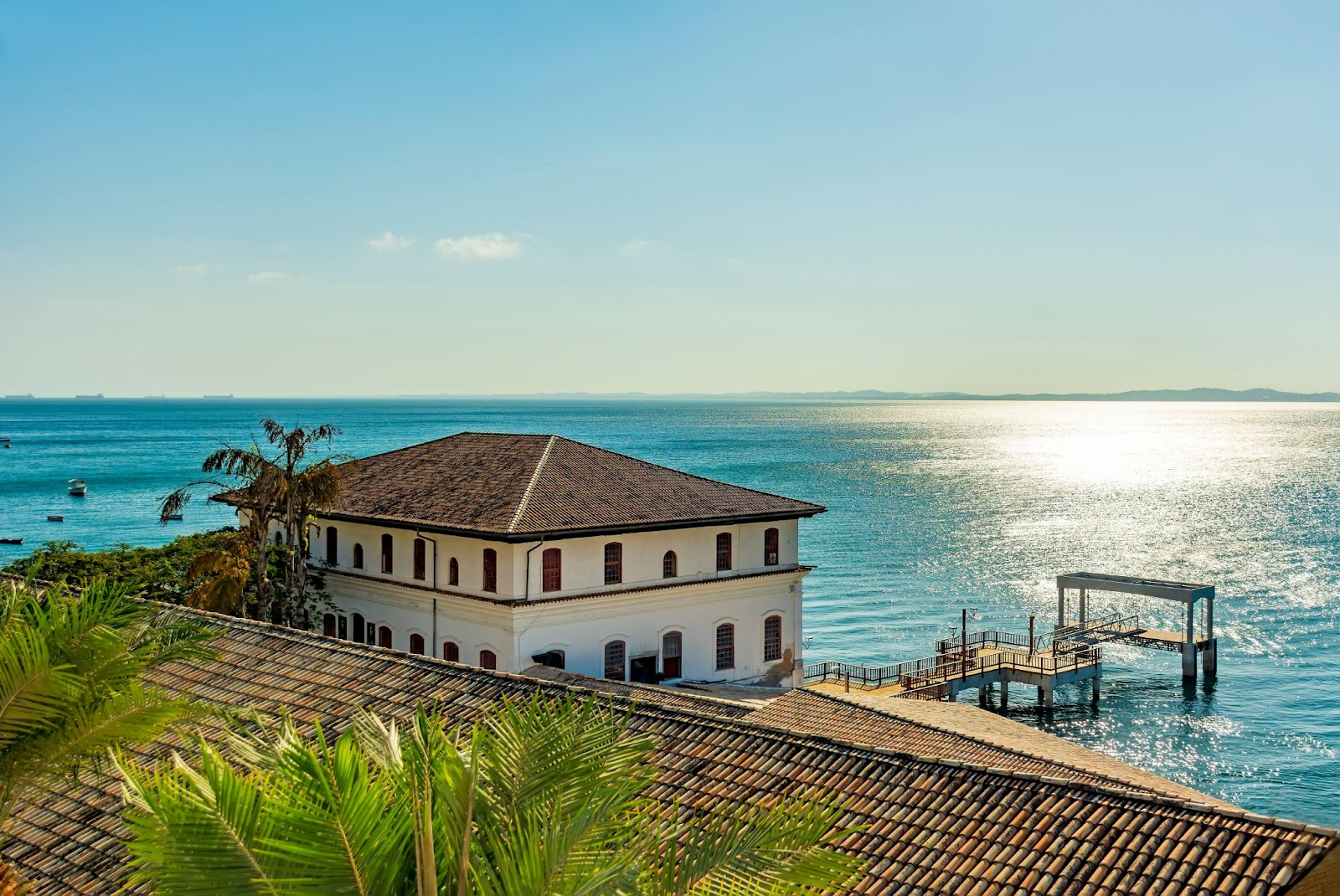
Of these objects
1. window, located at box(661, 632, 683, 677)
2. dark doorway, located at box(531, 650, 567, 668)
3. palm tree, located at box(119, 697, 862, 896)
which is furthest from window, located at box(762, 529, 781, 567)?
palm tree, located at box(119, 697, 862, 896)

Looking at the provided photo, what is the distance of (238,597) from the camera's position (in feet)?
123

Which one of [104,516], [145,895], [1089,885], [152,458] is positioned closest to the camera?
[1089,885]

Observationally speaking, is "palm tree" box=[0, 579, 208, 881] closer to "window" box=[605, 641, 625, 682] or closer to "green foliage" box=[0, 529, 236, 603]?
"green foliage" box=[0, 529, 236, 603]

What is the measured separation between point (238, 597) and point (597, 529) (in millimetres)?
11249

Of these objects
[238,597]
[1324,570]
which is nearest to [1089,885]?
[238,597]

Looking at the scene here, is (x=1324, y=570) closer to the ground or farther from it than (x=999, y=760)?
closer to the ground

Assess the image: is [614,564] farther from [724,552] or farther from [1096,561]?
[1096,561]

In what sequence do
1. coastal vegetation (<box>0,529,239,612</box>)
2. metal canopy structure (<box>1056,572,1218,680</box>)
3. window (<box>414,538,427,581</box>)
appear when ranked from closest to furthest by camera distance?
coastal vegetation (<box>0,529,239,612</box>), window (<box>414,538,427,581</box>), metal canopy structure (<box>1056,572,1218,680</box>)

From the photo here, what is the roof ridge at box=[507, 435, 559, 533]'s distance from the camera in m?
36.7

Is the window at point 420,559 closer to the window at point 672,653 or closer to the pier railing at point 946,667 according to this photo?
the window at point 672,653

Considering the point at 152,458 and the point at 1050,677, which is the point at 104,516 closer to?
the point at 152,458

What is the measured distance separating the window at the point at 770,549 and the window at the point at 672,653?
4682 mm

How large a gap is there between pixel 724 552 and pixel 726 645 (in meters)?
3.18

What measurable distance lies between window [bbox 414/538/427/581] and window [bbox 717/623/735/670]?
10.0m
